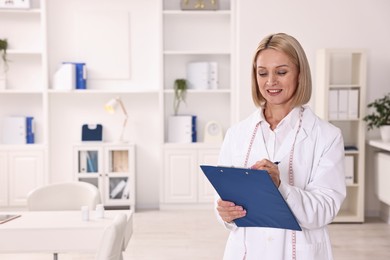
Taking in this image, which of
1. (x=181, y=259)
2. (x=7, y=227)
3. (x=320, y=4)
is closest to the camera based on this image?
(x=7, y=227)

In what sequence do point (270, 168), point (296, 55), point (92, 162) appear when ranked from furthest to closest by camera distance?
point (92, 162)
point (296, 55)
point (270, 168)

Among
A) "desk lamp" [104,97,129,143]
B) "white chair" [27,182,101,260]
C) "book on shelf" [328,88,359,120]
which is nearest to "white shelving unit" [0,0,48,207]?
"desk lamp" [104,97,129,143]

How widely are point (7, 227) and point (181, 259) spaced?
2.14m

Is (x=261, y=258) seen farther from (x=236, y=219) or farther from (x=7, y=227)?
(x=7, y=227)

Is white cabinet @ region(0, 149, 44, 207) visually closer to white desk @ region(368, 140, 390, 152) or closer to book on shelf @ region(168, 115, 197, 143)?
book on shelf @ region(168, 115, 197, 143)

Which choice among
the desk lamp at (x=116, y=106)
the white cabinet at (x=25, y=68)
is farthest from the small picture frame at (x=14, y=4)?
the desk lamp at (x=116, y=106)

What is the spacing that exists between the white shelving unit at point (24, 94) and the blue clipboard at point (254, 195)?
201 inches

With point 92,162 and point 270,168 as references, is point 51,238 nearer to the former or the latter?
point 270,168

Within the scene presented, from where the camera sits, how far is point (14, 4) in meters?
6.47

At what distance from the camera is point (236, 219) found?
1.87 meters

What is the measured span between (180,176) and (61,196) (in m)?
2.97

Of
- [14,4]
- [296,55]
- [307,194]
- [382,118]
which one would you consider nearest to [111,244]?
[307,194]

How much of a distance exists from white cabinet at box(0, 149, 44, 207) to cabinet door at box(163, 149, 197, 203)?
145 cm

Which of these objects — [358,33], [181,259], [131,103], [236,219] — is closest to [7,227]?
[236,219]
